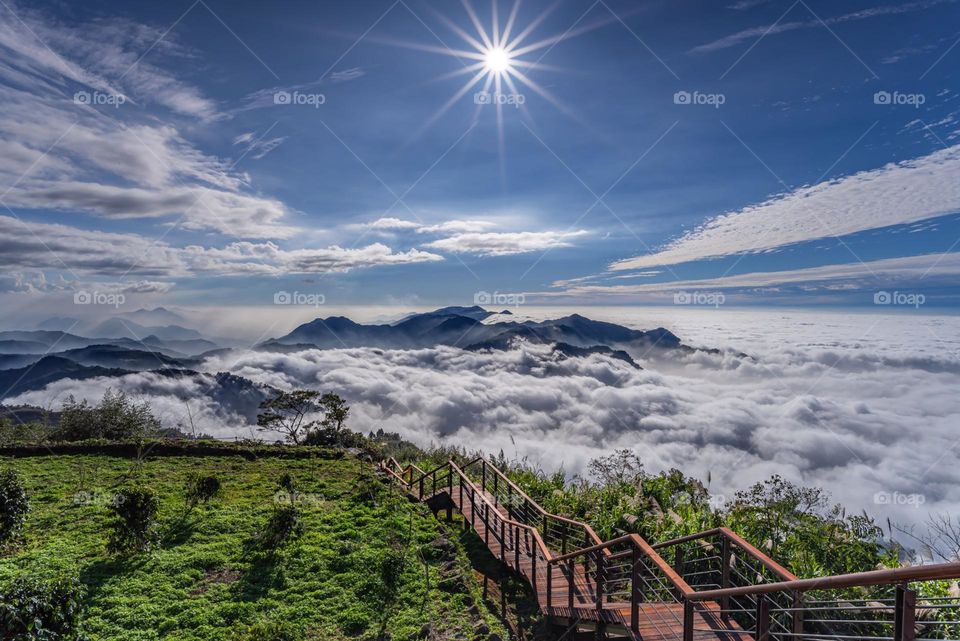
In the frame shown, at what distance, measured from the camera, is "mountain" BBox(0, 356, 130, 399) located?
65.2m

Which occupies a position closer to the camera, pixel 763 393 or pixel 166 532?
pixel 166 532

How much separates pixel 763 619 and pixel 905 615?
5.72 feet

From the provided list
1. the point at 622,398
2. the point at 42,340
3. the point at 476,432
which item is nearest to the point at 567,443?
the point at 476,432

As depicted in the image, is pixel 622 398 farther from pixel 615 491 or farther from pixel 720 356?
pixel 615 491

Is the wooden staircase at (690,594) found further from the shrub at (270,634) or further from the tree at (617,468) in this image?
the tree at (617,468)

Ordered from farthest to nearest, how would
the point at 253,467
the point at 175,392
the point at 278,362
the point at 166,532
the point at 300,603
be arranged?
the point at 278,362 → the point at 175,392 → the point at 253,467 → the point at 166,532 → the point at 300,603

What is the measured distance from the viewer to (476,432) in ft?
245

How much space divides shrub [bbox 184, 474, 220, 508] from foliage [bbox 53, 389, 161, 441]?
→ 9.57 m

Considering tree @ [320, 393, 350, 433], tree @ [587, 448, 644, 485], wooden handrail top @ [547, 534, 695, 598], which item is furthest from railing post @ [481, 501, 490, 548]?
tree @ [320, 393, 350, 433]

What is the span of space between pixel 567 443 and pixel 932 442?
4918 cm

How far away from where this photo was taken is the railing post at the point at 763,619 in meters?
4.49

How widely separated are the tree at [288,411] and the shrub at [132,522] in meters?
14.5

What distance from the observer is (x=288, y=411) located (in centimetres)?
2616
